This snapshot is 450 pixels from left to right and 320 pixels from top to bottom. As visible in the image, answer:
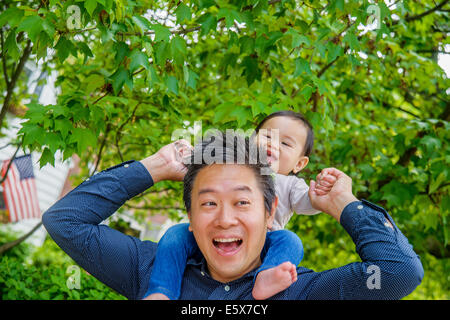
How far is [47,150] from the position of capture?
2258 mm

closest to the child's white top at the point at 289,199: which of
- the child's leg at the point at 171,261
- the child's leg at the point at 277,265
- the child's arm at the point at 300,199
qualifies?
the child's arm at the point at 300,199

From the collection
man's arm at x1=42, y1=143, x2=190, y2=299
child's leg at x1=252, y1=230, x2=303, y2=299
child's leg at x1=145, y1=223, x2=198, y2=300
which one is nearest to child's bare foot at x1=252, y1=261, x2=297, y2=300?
child's leg at x1=252, y1=230, x2=303, y2=299

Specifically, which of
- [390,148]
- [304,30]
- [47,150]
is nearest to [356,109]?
[390,148]

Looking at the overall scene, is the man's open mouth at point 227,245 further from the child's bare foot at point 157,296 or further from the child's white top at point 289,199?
the child's white top at point 289,199

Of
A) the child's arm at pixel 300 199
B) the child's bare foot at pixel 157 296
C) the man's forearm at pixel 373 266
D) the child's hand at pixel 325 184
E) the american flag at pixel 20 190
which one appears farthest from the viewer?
the american flag at pixel 20 190

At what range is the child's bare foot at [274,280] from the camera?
120 cm

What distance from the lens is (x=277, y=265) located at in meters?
1.29

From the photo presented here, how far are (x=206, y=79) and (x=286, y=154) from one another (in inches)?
131

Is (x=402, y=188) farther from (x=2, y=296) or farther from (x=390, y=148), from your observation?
(x=2, y=296)

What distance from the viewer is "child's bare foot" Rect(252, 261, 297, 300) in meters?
1.20

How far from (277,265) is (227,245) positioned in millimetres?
162

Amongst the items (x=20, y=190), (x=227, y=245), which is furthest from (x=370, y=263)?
(x=20, y=190)

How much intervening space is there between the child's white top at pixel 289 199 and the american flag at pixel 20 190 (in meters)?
6.85

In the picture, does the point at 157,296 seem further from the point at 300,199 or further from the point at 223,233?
the point at 300,199
